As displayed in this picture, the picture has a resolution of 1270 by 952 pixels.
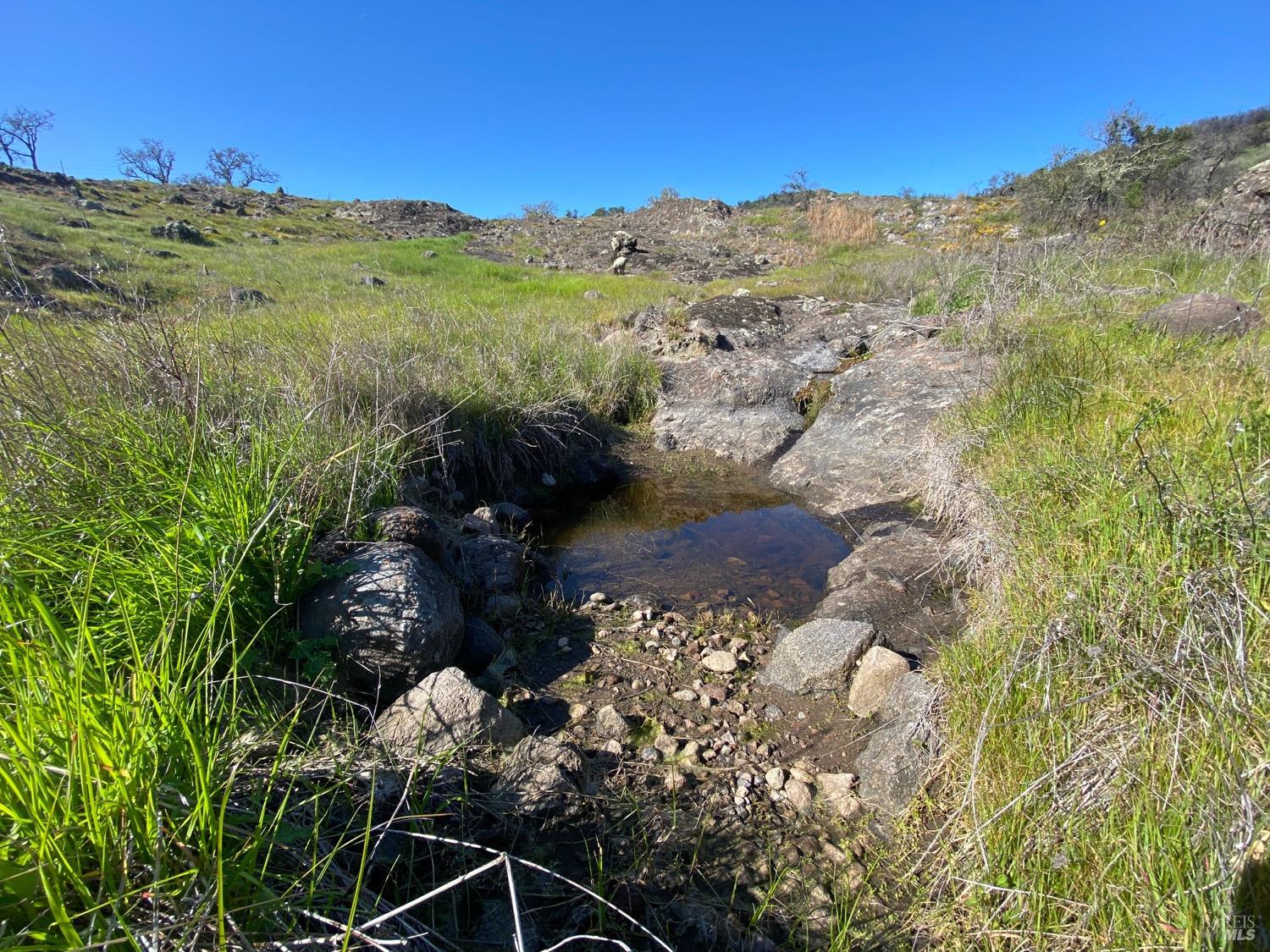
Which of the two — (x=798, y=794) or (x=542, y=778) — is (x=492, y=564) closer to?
(x=542, y=778)

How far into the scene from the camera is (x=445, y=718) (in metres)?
1.97

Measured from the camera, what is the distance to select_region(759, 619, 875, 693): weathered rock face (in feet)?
8.28

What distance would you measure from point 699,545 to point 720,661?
4.93 ft

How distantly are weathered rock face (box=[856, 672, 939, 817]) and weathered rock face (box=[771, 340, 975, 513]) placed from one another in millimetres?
2552

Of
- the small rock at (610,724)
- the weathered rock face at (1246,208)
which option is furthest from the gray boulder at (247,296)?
the weathered rock face at (1246,208)

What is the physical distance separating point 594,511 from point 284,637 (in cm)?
304

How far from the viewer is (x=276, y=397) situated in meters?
3.29

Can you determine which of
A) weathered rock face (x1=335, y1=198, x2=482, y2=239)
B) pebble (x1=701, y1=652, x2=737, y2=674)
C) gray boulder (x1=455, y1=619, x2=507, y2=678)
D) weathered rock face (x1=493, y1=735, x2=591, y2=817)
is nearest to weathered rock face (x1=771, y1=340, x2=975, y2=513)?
pebble (x1=701, y1=652, x2=737, y2=674)

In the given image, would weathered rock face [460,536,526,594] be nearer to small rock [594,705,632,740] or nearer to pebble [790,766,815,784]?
small rock [594,705,632,740]

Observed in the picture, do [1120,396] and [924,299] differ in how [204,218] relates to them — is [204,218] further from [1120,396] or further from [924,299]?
[1120,396]

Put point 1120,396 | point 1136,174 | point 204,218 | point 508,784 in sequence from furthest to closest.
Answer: point 204,218 → point 1136,174 → point 1120,396 → point 508,784

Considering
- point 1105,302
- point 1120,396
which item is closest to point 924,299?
point 1105,302

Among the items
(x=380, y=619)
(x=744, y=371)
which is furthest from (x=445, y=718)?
(x=744, y=371)

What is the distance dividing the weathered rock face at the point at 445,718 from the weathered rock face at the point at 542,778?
0.11m
